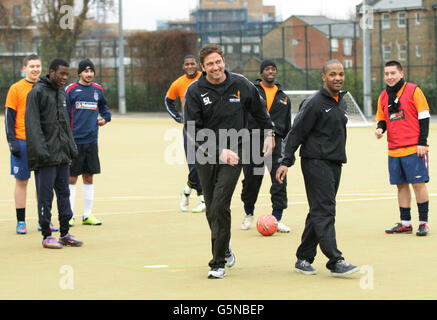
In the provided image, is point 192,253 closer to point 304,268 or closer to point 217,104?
point 304,268

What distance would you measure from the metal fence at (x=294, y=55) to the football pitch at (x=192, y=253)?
28.1 m

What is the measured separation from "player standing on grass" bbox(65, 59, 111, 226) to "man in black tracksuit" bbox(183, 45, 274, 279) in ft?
12.7

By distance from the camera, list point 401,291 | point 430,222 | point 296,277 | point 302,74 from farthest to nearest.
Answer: point 302,74 < point 430,222 < point 296,277 < point 401,291

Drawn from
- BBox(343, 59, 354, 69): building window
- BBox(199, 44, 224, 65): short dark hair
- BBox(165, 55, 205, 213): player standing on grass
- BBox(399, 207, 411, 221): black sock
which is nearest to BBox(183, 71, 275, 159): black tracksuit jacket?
BBox(199, 44, 224, 65): short dark hair

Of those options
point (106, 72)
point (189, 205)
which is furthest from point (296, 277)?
point (106, 72)

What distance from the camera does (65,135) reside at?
9.43 m

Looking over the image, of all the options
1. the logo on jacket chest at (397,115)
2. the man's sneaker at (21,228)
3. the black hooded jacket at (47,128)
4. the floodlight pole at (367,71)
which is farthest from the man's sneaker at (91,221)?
the floodlight pole at (367,71)

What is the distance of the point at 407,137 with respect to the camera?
32.9ft

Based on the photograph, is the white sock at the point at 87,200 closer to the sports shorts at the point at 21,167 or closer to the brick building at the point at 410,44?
the sports shorts at the point at 21,167

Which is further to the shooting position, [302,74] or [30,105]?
[302,74]

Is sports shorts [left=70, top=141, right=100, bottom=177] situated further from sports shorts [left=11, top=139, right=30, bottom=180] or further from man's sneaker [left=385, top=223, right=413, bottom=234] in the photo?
man's sneaker [left=385, top=223, right=413, bottom=234]

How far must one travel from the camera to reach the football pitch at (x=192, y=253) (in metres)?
6.98
